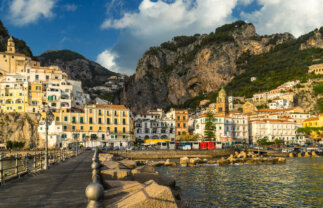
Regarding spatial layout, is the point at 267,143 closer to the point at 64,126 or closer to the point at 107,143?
the point at 107,143

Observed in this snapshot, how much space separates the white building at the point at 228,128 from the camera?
86.0 m

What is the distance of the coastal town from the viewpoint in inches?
2741

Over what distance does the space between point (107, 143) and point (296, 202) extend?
2189 inches

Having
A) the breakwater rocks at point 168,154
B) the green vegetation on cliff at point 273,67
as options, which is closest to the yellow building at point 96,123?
the breakwater rocks at point 168,154

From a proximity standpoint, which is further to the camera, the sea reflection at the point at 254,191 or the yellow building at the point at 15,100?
the yellow building at the point at 15,100

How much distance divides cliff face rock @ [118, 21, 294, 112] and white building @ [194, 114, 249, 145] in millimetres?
65082

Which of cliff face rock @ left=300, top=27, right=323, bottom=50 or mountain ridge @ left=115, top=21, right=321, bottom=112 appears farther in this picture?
cliff face rock @ left=300, top=27, right=323, bottom=50

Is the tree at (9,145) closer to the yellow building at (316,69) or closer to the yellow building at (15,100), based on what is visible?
the yellow building at (15,100)

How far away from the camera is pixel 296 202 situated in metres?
18.8

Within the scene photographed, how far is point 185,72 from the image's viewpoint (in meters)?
162

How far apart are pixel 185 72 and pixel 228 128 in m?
77.4

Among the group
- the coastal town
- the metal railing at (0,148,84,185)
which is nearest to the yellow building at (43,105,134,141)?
the coastal town

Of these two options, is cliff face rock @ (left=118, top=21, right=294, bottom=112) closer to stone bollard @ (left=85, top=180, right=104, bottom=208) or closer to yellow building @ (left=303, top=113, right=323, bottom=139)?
yellow building @ (left=303, top=113, right=323, bottom=139)

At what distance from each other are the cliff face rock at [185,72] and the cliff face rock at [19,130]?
8466cm
